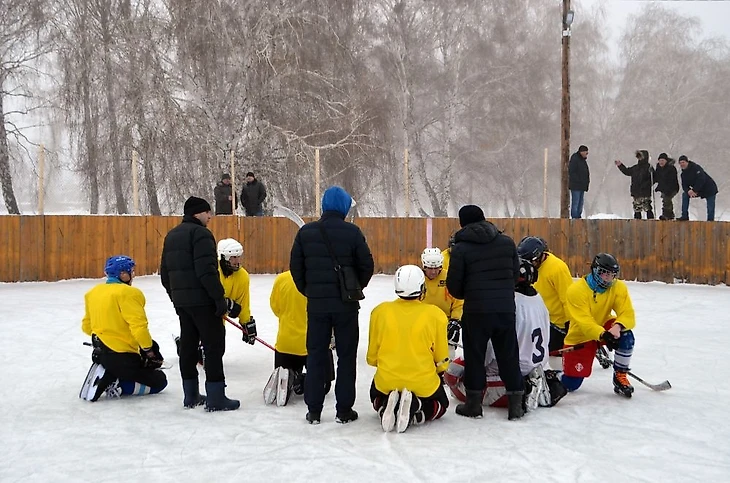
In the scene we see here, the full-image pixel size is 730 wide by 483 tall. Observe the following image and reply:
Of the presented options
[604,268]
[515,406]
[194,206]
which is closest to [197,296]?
[194,206]

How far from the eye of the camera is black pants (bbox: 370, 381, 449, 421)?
5.25 m

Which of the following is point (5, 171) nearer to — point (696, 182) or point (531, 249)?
point (696, 182)

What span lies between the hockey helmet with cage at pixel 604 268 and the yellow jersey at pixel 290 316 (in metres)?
2.56

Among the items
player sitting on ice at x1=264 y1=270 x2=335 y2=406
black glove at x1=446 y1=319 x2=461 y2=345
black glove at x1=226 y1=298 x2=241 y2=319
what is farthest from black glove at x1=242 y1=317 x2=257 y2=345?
black glove at x1=446 y1=319 x2=461 y2=345

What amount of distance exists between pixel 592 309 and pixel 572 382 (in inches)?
27.3

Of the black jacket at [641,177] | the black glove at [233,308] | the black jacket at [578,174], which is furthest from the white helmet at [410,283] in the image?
the black jacket at [578,174]

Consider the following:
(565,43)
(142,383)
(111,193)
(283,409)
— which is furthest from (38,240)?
(565,43)

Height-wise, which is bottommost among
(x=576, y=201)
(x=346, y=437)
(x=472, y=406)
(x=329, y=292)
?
(x=346, y=437)

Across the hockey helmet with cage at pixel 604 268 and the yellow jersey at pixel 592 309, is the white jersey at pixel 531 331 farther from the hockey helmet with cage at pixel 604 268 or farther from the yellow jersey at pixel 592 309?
the hockey helmet with cage at pixel 604 268

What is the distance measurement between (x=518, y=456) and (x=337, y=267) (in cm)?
182

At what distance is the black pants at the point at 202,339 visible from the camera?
5.56m

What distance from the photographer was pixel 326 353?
5324 millimetres

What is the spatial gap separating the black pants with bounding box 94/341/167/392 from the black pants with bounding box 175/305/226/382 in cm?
52

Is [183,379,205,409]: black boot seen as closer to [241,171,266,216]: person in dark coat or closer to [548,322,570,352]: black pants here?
[548,322,570,352]: black pants
